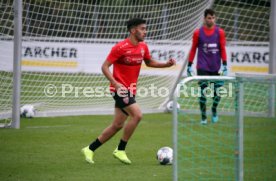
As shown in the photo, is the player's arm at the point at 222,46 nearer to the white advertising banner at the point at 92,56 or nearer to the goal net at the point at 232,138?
the goal net at the point at 232,138

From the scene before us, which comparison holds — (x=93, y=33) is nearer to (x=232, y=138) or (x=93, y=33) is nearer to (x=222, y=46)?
(x=222, y=46)

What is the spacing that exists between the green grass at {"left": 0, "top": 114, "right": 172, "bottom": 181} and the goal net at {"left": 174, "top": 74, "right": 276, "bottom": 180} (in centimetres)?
44

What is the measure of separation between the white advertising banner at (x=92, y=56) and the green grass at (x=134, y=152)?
403 centimetres

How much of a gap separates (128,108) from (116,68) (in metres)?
0.61

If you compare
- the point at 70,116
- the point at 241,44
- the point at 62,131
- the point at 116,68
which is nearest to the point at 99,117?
the point at 70,116

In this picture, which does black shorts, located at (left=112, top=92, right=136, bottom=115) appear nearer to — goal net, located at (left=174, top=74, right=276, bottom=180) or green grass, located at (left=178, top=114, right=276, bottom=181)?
goal net, located at (left=174, top=74, right=276, bottom=180)

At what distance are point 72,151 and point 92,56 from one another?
30.3 ft

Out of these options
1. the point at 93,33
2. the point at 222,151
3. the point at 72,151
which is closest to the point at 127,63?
the point at 72,151

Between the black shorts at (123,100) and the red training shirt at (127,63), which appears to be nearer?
the black shorts at (123,100)

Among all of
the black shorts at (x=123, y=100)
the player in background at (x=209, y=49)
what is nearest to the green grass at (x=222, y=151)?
the player in background at (x=209, y=49)

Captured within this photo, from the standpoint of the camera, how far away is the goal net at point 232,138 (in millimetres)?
6199

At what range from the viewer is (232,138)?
10055mm

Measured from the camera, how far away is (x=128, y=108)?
8.52 meters

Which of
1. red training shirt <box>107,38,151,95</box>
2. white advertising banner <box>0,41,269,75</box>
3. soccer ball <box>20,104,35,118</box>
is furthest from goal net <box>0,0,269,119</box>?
red training shirt <box>107,38,151,95</box>
